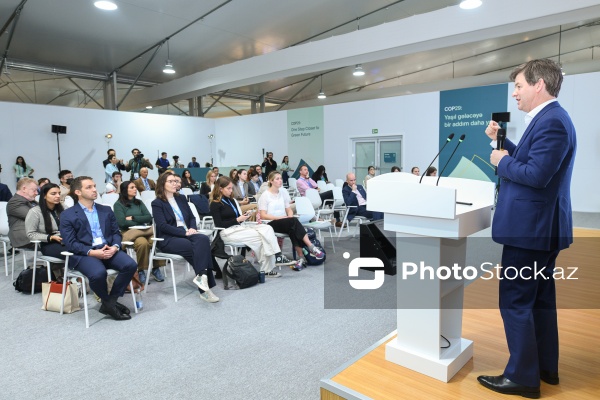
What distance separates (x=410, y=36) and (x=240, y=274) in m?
5.76

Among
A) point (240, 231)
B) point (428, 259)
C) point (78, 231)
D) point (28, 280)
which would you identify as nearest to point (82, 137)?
point (28, 280)

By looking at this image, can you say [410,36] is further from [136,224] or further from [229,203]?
[136,224]

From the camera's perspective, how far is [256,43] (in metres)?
10.9

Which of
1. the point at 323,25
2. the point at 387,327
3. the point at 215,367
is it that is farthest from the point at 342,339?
the point at 323,25

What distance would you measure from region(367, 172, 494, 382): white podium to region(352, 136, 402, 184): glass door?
10.0 meters

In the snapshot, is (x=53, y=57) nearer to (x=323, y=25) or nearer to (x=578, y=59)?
(x=323, y=25)

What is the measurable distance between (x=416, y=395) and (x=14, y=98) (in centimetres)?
1762

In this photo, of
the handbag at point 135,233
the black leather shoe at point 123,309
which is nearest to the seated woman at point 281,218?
the handbag at point 135,233

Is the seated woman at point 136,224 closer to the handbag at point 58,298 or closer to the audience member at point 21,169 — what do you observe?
the handbag at point 58,298

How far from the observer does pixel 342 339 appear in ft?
9.95

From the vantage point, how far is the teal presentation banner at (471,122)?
32.7 feet

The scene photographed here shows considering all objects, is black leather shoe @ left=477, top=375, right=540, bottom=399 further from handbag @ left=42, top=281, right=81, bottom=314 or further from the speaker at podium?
handbag @ left=42, top=281, right=81, bottom=314

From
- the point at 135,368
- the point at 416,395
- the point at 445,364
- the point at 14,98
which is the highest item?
the point at 14,98

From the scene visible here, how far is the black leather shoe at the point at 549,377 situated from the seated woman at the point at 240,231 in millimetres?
3155
